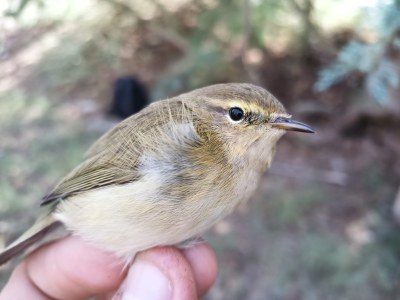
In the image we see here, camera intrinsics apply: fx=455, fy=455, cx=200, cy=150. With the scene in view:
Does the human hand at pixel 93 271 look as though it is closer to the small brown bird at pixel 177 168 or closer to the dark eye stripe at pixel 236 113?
the small brown bird at pixel 177 168

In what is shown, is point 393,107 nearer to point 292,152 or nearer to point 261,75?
point 292,152

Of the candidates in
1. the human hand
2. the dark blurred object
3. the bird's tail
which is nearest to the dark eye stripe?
the human hand

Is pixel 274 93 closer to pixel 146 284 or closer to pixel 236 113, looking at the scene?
pixel 236 113

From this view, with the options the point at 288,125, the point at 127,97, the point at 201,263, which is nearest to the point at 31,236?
the point at 201,263

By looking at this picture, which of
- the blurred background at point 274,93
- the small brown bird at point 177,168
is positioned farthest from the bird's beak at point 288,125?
the blurred background at point 274,93

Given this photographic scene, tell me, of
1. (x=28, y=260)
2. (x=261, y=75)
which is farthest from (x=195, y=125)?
(x=261, y=75)

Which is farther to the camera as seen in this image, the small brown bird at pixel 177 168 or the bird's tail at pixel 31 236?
the bird's tail at pixel 31 236
